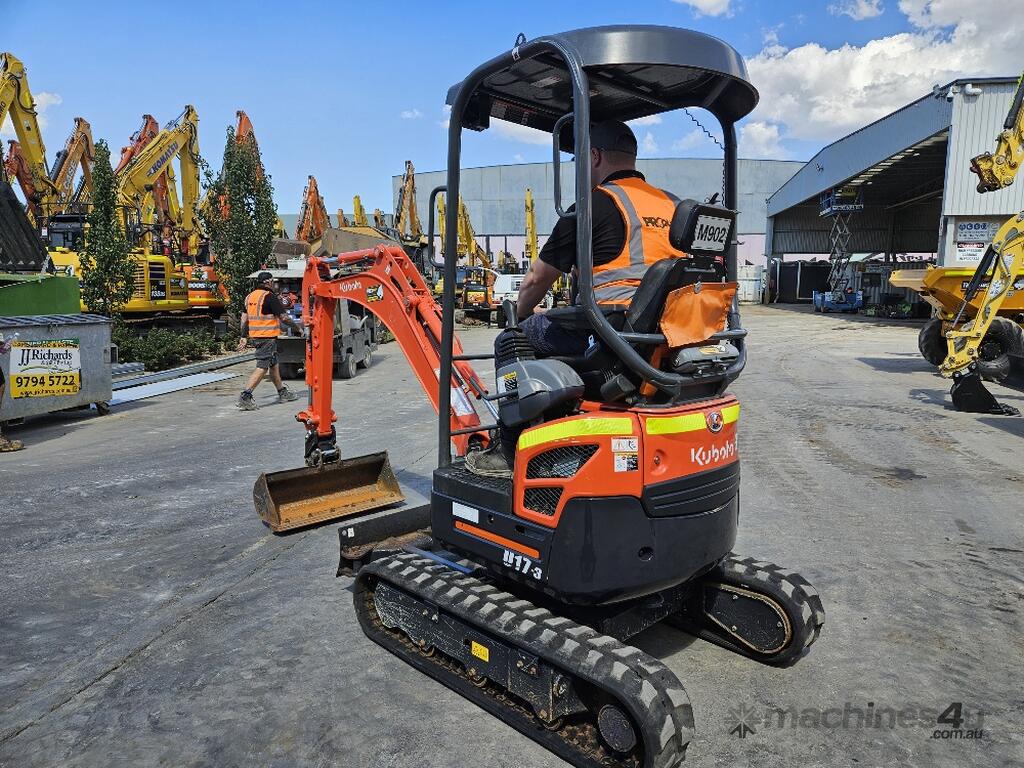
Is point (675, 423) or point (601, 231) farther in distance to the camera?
point (601, 231)

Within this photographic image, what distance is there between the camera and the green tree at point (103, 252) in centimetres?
1422

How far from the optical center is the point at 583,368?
2.95 metres

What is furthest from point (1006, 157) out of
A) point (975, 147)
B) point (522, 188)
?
point (522, 188)

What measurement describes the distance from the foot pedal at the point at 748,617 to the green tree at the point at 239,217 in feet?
58.4

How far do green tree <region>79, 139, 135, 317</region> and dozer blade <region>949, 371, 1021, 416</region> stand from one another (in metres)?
14.4

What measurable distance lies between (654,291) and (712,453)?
0.67 m

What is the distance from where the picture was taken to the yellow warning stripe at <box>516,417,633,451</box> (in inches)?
104

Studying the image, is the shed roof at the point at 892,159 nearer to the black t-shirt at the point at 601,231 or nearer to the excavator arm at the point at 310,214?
the excavator arm at the point at 310,214

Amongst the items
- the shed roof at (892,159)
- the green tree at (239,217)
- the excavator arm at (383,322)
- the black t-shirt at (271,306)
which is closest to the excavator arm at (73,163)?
the green tree at (239,217)

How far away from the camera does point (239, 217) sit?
19.4m

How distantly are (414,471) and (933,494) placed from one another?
4.29m

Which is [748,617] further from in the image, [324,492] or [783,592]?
[324,492]

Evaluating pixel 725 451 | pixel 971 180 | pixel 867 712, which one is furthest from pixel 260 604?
pixel 971 180

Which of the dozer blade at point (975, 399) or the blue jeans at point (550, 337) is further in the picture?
the dozer blade at point (975, 399)
